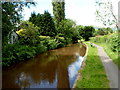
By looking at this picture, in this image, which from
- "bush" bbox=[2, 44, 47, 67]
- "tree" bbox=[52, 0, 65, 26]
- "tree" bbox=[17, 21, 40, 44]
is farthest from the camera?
"tree" bbox=[52, 0, 65, 26]

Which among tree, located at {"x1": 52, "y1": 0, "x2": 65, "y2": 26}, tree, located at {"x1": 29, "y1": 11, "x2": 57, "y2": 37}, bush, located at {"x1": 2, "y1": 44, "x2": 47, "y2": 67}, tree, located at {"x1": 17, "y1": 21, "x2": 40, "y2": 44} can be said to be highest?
tree, located at {"x1": 52, "y1": 0, "x2": 65, "y2": 26}

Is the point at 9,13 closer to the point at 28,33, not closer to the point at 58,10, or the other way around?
the point at 28,33

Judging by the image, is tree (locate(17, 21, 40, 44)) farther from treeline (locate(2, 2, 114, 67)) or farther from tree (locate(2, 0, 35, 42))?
tree (locate(2, 0, 35, 42))

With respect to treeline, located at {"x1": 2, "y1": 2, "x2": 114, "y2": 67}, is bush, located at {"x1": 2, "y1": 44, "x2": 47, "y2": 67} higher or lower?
lower

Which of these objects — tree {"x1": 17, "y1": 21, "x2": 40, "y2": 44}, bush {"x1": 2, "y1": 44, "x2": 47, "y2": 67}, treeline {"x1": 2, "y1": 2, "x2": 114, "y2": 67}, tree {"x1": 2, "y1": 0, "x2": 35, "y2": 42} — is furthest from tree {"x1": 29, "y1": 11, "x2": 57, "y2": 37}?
tree {"x1": 2, "y1": 0, "x2": 35, "y2": 42}

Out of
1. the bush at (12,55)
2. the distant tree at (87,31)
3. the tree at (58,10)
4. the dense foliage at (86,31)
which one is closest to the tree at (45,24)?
the tree at (58,10)

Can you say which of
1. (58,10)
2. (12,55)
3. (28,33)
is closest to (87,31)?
(58,10)

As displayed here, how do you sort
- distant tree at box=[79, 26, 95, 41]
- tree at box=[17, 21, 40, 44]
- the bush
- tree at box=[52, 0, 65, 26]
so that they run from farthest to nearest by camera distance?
distant tree at box=[79, 26, 95, 41] → tree at box=[52, 0, 65, 26] → tree at box=[17, 21, 40, 44] → the bush

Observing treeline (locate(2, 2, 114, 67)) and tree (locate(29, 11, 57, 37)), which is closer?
treeline (locate(2, 2, 114, 67))

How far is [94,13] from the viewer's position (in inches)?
840

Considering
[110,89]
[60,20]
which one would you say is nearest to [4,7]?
[110,89]

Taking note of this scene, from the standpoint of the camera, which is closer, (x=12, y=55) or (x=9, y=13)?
(x=9, y=13)

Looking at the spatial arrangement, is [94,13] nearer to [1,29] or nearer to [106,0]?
[106,0]

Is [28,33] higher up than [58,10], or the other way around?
[58,10]
